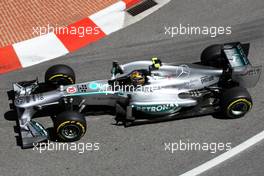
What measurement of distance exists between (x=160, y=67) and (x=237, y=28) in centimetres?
365

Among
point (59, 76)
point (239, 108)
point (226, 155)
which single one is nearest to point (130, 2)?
point (59, 76)

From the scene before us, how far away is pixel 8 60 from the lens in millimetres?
12109

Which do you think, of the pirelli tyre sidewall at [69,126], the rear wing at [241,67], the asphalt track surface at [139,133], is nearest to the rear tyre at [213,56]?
the rear wing at [241,67]

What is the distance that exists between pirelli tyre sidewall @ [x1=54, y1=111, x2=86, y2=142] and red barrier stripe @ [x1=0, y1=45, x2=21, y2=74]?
2.95 metres

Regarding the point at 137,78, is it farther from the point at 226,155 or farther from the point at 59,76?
the point at 226,155

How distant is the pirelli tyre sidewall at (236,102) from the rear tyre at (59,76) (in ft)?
10.9

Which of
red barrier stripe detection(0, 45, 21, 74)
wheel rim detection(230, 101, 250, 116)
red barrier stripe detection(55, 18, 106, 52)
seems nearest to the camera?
wheel rim detection(230, 101, 250, 116)

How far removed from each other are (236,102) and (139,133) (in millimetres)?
2019

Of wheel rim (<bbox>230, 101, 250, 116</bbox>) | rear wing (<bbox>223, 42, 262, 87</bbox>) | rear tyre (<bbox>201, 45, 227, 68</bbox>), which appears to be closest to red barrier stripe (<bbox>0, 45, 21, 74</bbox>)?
rear tyre (<bbox>201, 45, 227, 68</bbox>)

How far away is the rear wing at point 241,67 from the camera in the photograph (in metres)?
10.2

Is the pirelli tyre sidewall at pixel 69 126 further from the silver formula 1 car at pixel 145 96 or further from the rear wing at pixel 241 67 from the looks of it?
the rear wing at pixel 241 67

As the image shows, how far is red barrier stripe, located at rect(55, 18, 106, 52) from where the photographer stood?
12.6m

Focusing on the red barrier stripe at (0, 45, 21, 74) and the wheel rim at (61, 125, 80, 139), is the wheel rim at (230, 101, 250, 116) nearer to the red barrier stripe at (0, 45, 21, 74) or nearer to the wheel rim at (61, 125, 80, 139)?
the wheel rim at (61, 125, 80, 139)

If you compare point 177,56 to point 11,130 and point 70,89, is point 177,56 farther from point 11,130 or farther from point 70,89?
point 11,130
